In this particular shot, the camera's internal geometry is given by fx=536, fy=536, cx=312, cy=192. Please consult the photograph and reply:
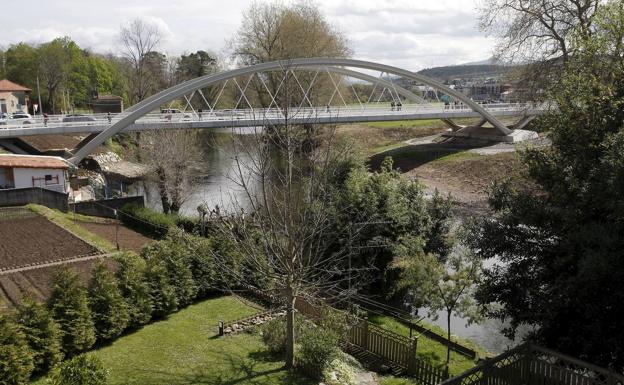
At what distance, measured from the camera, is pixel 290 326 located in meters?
11.6

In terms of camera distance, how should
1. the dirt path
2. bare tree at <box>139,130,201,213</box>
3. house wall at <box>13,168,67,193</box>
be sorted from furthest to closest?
bare tree at <box>139,130,201,213</box>, house wall at <box>13,168,67,193</box>, the dirt path

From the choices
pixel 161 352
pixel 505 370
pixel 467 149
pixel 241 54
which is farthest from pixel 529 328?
pixel 241 54

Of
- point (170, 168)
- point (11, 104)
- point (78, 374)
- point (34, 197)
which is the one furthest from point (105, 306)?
point (11, 104)

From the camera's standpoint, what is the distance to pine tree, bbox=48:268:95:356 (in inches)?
472

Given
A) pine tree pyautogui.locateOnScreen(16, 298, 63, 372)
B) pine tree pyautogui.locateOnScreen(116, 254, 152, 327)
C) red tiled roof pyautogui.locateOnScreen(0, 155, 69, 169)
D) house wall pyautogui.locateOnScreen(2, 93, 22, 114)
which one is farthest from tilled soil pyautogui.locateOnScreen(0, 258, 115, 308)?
house wall pyautogui.locateOnScreen(2, 93, 22, 114)

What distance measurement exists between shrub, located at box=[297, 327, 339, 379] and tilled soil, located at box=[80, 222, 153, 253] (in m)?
10.7

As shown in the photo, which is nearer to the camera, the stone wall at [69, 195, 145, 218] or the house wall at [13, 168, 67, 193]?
the stone wall at [69, 195, 145, 218]

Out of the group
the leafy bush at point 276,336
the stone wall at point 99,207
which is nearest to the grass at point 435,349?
the leafy bush at point 276,336

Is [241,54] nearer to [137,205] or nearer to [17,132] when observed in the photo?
[17,132]

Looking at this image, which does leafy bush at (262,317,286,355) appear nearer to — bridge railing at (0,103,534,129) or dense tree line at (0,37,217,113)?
bridge railing at (0,103,534,129)

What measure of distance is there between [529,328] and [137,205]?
18.3 metres

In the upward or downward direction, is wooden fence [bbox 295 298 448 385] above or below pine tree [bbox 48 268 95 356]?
below

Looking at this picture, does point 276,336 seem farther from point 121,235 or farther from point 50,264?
point 121,235

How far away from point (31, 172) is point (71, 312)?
17.7 m
